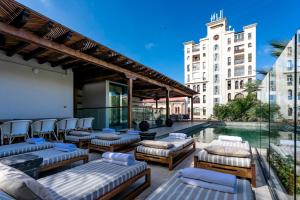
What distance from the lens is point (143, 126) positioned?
8625 mm

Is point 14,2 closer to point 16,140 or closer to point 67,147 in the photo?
point 67,147

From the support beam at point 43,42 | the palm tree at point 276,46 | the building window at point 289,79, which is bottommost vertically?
the building window at point 289,79

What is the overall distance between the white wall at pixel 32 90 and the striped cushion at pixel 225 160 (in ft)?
21.4

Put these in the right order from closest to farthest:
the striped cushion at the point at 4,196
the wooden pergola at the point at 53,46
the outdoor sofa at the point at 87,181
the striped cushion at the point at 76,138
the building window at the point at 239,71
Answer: the striped cushion at the point at 4,196 < the outdoor sofa at the point at 87,181 < the wooden pergola at the point at 53,46 < the striped cushion at the point at 76,138 < the building window at the point at 239,71

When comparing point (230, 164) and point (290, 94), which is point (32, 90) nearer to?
point (230, 164)

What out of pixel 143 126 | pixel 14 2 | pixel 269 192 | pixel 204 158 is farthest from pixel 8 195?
pixel 143 126

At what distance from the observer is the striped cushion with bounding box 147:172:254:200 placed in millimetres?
1831

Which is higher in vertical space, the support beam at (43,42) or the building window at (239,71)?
the building window at (239,71)

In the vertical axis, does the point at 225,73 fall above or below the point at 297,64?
above

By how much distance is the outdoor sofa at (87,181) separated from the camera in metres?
1.36

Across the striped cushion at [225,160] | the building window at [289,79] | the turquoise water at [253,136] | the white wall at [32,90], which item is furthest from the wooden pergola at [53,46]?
the building window at [289,79]

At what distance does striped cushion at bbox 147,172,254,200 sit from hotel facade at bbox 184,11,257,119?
2643cm

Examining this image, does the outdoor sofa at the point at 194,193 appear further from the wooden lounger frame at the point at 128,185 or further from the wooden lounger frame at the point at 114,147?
the wooden lounger frame at the point at 114,147

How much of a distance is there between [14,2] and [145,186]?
13.1ft
